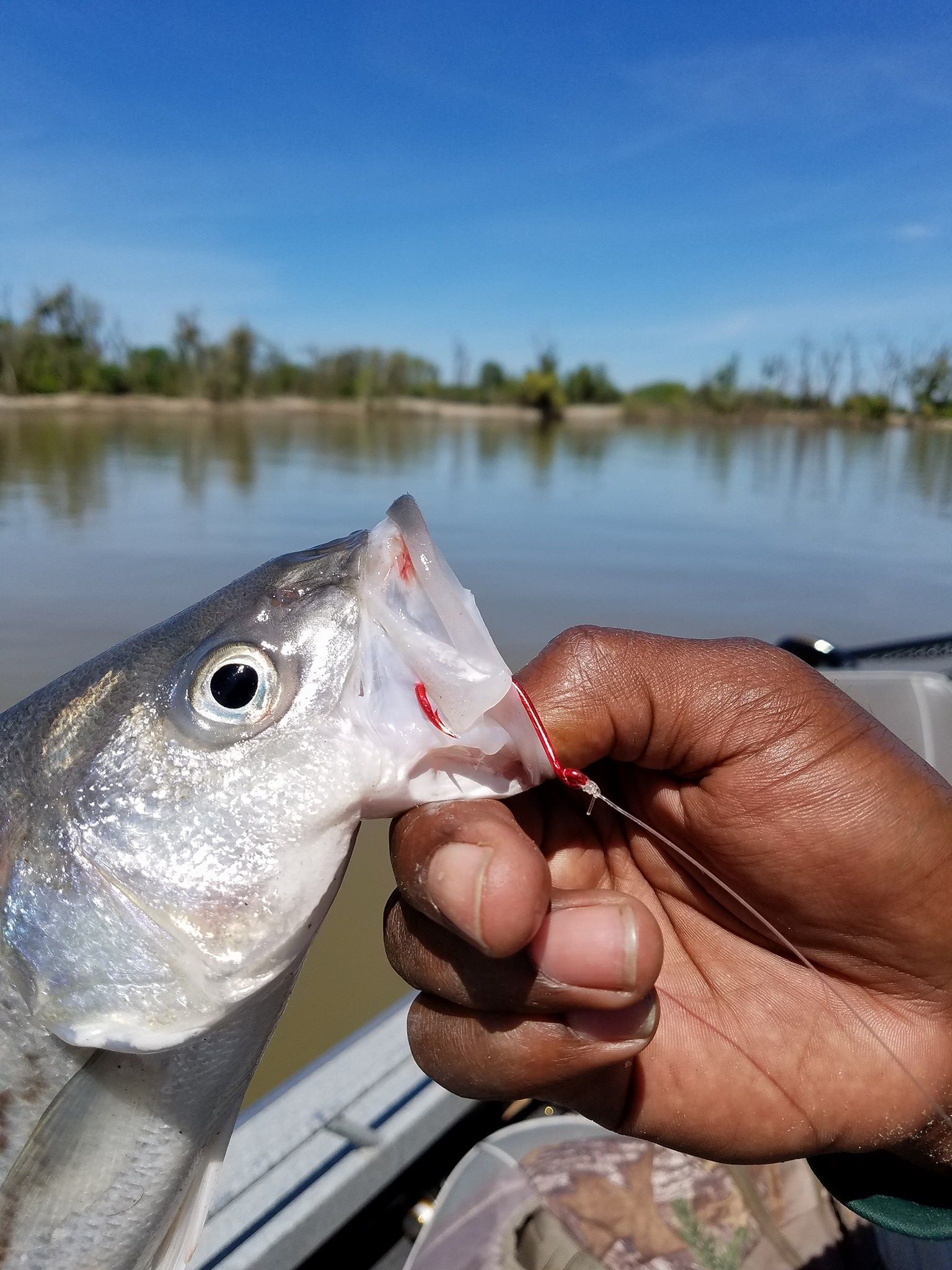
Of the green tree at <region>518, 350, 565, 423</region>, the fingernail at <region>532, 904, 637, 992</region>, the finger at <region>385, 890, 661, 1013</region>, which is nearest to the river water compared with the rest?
the finger at <region>385, 890, 661, 1013</region>

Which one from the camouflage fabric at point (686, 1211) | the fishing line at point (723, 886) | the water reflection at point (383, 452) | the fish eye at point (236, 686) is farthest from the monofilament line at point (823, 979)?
the water reflection at point (383, 452)

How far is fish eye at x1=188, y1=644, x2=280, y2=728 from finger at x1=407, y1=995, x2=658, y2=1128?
2.06 feet

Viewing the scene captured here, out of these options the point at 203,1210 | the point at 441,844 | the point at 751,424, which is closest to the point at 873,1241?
the point at 203,1210

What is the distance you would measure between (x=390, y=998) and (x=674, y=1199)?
6.14ft

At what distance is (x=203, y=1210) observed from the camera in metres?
1.43

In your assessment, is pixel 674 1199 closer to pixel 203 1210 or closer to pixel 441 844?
pixel 203 1210

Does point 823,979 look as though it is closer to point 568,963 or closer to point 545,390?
point 568,963

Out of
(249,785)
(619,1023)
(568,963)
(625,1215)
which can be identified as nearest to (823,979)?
(619,1023)

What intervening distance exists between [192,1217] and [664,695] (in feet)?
4.08

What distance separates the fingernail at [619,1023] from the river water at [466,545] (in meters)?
2.51

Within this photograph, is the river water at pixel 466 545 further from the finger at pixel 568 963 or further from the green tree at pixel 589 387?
the green tree at pixel 589 387

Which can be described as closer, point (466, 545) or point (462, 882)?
point (462, 882)

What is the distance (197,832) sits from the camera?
122cm

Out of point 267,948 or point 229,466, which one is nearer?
point 267,948
